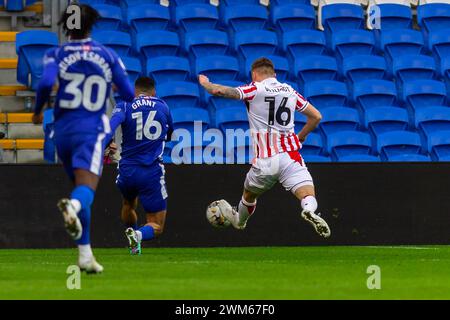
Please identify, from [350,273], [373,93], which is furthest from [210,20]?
[350,273]

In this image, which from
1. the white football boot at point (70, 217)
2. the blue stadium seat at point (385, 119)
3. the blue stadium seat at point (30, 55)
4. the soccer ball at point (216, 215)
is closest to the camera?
the white football boot at point (70, 217)

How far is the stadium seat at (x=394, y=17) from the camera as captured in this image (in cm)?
1972

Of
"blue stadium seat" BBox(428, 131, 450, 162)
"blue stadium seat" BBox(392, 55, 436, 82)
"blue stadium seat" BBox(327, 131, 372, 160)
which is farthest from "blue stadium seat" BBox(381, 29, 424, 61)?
"blue stadium seat" BBox(327, 131, 372, 160)

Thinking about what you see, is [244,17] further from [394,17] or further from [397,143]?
[397,143]

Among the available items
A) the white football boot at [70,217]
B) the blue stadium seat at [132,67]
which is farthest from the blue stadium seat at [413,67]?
the white football boot at [70,217]

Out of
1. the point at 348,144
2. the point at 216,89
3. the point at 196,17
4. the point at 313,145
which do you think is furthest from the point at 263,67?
the point at 196,17

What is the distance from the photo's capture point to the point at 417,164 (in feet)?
50.0

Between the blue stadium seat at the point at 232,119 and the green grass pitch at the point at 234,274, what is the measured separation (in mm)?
3242

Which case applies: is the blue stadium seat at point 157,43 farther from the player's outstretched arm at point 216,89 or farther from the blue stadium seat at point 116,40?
the player's outstretched arm at point 216,89

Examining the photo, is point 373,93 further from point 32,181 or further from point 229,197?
point 32,181

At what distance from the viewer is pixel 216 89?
11.7 m

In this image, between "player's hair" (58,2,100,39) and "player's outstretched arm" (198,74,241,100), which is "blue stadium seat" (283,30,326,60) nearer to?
"player's outstretched arm" (198,74,241,100)

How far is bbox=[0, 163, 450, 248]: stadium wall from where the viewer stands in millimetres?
14609

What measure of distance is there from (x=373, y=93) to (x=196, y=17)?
2967 mm
